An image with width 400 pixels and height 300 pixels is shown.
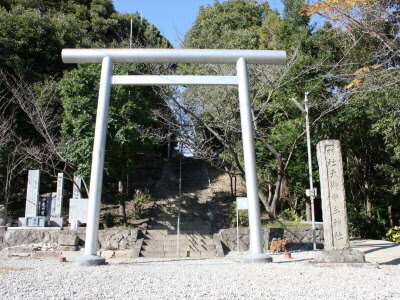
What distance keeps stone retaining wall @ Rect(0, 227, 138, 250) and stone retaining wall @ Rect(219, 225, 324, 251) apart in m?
2.99

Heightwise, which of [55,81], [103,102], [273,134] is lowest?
[103,102]

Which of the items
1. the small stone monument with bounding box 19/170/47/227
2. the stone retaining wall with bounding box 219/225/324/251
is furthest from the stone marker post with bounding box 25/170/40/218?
the stone retaining wall with bounding box 219/225/324/251

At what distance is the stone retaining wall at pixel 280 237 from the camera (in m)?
11.8

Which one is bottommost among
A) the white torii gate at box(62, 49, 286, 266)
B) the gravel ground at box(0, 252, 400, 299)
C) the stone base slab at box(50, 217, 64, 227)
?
the gravel ground at box(0, 252, 400, 299)

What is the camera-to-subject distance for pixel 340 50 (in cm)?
1526

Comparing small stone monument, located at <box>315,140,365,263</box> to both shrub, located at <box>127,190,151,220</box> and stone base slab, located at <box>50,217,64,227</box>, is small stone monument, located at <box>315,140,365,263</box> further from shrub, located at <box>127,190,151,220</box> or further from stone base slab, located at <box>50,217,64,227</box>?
stone base slab, located at <box>50,217,64,227</box>

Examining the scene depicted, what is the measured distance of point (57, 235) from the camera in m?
11.7

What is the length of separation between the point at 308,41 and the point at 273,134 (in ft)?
14.1

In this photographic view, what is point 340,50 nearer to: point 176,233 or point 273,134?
point 273,134

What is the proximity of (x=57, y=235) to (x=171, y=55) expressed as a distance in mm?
7207

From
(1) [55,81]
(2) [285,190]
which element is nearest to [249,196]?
(2) [285,190]

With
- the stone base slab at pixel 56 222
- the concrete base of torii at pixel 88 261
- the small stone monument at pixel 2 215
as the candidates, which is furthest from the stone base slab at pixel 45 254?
the concrete base of torii at pixel 88 261

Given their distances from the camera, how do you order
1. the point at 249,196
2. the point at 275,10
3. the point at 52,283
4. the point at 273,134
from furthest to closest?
the point at 275,10
the point at 273,134
the point at 249,196
the point at 52,283

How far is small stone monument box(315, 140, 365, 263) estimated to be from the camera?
22.1 ft
